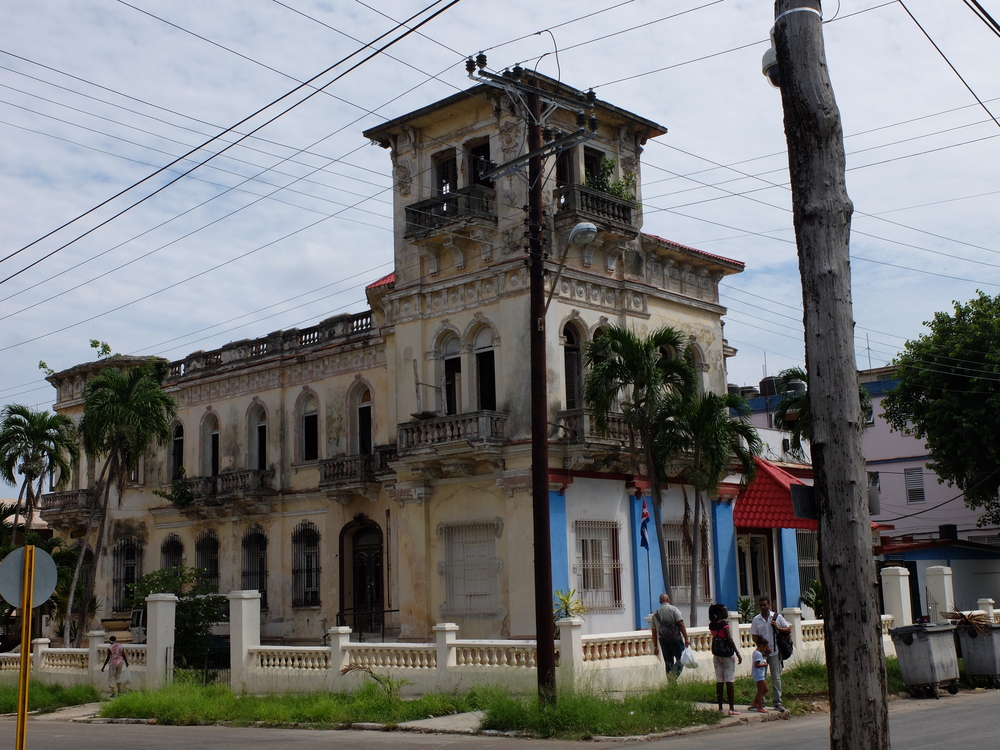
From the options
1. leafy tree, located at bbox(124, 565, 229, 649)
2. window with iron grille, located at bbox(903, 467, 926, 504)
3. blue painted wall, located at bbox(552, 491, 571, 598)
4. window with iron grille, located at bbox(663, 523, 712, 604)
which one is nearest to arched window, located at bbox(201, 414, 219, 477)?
leafy tree, located at bbox(124, 565, 229, 649)

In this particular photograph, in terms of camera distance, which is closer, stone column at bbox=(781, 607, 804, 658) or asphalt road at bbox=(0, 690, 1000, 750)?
asphalt road at bbox=(0, 690, 1000, 750)

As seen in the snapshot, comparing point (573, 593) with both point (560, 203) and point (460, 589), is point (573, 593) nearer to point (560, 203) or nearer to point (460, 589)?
point (460, 589)

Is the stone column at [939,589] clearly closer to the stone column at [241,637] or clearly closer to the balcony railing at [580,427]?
the balcony railing at [580,427]

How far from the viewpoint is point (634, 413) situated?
2300 cm

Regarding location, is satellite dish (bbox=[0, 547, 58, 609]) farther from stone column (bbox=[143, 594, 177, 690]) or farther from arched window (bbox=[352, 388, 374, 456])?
arched window (bbox=[352, 388, 374, 456])

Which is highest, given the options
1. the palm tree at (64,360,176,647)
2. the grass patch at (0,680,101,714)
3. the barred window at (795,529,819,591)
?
the palm tree at (64,360,176,647)

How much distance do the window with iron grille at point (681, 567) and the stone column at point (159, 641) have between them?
1117cm

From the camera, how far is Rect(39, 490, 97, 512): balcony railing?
1448 inches

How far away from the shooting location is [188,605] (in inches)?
1011

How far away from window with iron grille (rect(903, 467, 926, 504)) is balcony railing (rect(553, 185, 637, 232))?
83.2 ft

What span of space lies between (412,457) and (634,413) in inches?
208

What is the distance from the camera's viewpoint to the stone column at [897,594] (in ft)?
78.7

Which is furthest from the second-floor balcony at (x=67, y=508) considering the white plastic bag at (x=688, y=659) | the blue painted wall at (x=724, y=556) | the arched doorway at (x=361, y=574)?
the white plastic bag at (x=688, y=659)

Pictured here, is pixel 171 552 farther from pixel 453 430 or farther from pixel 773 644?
pixel 773 644
